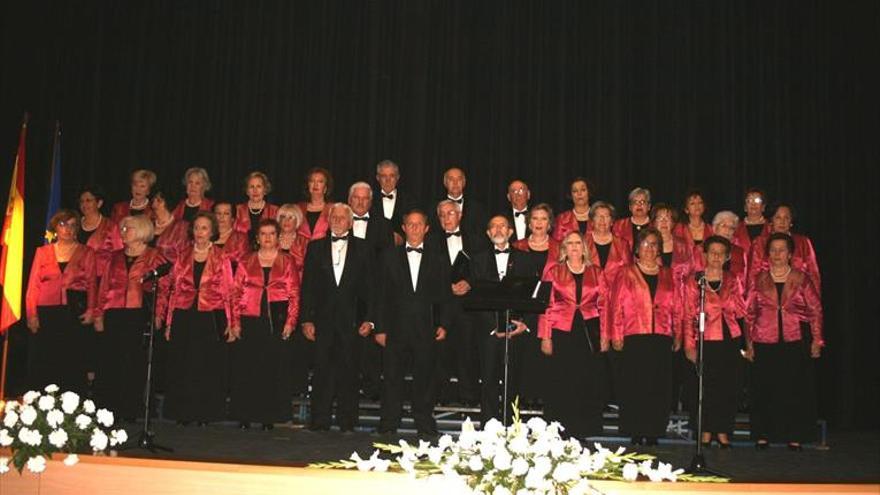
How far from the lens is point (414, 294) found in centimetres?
744

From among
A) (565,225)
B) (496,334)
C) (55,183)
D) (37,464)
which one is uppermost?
(55,183)

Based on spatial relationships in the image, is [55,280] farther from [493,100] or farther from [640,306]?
[640,306]

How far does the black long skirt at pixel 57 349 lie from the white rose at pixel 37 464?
16.3ft

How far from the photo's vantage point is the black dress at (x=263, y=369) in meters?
7.63

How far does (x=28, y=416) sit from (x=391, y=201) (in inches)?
202

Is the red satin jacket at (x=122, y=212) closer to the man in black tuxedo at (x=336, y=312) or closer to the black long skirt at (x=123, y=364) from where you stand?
the black long skirt at (x=123, y=364)

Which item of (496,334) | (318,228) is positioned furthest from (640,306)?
(318,228)

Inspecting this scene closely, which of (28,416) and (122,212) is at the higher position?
(122,212)

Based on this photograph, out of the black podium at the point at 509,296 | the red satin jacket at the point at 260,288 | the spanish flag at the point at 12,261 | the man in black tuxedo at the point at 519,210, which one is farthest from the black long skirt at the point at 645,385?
the spanish flag at the point at 12,261

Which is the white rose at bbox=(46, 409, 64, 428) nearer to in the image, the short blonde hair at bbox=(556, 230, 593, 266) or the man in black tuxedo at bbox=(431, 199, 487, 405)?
the man in black tuxedo at bbox=(431, 199, 487, 405)

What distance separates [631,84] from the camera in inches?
361

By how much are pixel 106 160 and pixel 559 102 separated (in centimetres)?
461

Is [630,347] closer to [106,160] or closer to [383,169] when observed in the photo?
[383,169]

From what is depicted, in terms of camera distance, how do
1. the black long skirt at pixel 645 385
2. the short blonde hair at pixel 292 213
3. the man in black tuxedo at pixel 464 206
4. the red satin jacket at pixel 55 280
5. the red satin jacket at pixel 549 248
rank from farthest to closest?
1. the man in black tuxedo at pixel 464 206
2. the short blonde hair at pixel 292 213
3. the red satin jacket at pixel 55 280
4. the red satin jacket at pixel 549 248
5. the black long skirt at pixel 645 385
